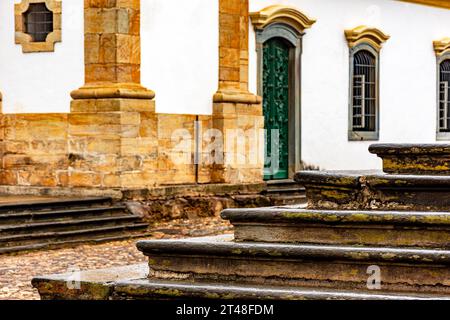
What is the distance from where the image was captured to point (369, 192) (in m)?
8.93

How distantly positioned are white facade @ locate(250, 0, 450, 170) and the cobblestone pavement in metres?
3.99

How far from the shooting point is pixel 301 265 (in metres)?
8.38

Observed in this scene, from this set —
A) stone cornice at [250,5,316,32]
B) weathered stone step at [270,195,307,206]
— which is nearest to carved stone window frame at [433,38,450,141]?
stone cornice at [250,5,316,32]

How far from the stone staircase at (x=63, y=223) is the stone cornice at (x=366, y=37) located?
6.90m

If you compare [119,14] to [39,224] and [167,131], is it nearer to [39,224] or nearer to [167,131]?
[167,131]

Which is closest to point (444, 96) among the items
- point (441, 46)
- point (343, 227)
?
point (441, 46)

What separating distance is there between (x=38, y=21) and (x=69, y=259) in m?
5.07

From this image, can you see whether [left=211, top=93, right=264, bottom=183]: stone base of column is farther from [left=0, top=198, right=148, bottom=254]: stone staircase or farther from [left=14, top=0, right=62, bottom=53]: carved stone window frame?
[left=14, top=0, right=62, bottom=53]: carved stone window frame

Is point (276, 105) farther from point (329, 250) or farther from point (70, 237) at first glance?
point (329, 250)

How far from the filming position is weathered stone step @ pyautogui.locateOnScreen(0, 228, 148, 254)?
47.0 feet

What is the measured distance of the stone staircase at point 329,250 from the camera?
811 cm

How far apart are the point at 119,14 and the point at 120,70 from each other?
2.34 ft

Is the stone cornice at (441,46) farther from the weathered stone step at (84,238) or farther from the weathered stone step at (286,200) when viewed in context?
the weathered stone step at (84,238)
